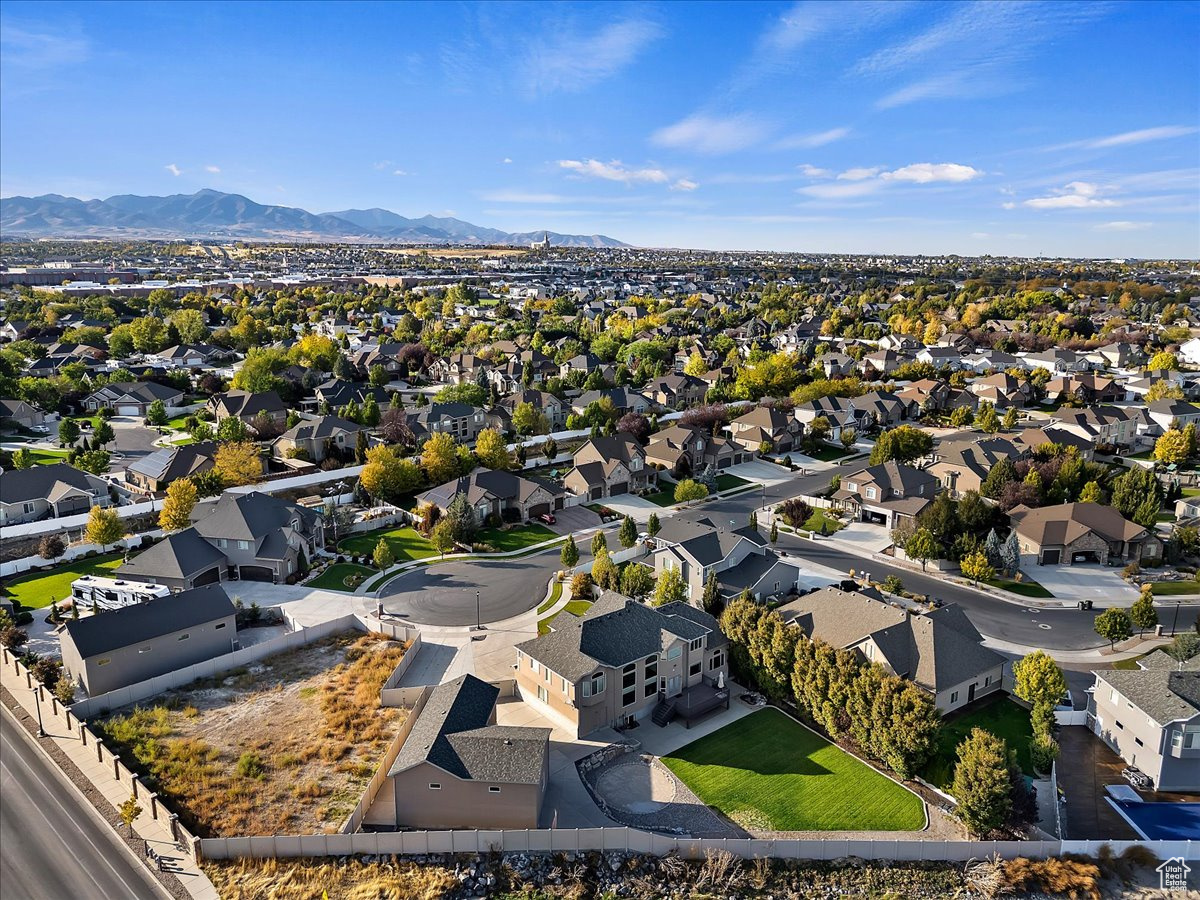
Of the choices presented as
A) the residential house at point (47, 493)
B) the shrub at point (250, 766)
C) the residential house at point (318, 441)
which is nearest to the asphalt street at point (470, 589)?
the shrub at point (250, 766)

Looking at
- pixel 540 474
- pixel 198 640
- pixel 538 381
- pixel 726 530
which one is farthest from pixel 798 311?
pixel 198 640

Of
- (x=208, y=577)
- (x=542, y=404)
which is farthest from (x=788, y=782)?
(x=542, y=404)

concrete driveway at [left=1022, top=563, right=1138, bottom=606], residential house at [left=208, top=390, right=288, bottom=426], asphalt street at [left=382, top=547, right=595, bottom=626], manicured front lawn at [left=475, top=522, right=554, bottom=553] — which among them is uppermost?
residential house at [left=208, top=390, right=288, bottom=426]

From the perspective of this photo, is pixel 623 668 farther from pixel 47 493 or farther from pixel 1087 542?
pixel 47 493

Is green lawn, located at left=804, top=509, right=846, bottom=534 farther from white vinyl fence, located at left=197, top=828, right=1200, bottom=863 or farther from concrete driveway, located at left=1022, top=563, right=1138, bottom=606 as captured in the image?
white vinyl fence, located at left=197, top=828, right=1200, bottom=863

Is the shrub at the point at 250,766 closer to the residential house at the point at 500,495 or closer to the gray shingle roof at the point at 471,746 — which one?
the gray shingle roof at the point at 471,746

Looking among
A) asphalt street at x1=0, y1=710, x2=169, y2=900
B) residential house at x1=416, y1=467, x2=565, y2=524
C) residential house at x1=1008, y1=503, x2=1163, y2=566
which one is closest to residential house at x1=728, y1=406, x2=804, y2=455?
residential house at x1=416, y1=467, x2=565, y2=524
